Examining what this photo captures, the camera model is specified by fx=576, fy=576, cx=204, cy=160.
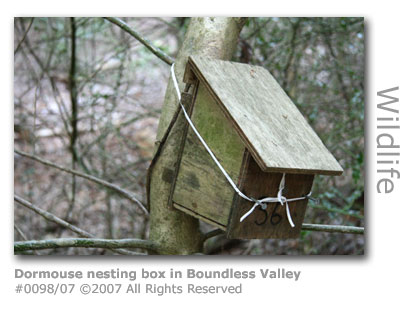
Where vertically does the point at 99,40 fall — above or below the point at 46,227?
above

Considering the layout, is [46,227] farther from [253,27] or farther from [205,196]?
[205,196]

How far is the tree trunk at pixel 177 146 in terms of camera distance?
1.89m

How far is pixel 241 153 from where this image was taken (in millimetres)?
1636

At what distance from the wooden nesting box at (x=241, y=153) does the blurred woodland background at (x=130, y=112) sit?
1.14 m

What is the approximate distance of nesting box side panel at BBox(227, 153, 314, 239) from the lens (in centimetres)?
163

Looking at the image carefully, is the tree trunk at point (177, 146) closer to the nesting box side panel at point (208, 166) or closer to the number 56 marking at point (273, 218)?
the nesting box side panel at point (208, 166)

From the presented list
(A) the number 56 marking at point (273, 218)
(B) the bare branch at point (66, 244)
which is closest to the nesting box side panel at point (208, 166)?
(A) the number 56 marking at point (273, 218)

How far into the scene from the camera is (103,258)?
2109 millimetres

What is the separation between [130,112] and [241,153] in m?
1.72

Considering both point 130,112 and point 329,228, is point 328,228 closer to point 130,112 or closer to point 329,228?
point 329,228

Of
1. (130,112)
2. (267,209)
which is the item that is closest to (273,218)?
(267,209)

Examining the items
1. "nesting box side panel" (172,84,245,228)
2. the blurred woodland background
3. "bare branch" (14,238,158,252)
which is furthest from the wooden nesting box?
the blurred woodland background
